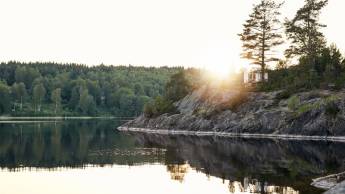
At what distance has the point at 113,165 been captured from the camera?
6519 cm

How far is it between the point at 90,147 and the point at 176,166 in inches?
1210

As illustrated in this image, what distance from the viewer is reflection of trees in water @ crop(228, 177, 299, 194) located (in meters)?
43.6

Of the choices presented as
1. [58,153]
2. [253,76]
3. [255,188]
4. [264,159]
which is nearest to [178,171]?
[264,159]

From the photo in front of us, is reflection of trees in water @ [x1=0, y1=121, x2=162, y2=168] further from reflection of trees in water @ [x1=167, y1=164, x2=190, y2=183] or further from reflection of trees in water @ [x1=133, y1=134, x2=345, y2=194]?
reflection of trees in water @ [x1=167, y1=164, x2=190, y2=183]

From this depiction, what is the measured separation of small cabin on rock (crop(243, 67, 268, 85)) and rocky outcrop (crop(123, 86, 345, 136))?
7.72 meters

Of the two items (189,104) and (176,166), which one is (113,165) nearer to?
(176,166)

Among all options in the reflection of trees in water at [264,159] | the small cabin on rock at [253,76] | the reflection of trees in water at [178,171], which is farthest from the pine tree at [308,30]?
the reflection of trees in water at [178,171]

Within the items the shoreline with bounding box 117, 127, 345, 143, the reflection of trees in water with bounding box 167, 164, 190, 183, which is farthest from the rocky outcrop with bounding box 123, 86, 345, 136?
the reflection of trees in water with bounding box 167, 164, 190, 183

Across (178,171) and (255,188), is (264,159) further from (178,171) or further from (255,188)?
(255,188)

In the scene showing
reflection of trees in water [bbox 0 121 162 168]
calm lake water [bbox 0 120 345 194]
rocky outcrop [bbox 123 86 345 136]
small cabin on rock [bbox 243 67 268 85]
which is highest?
small cabin on rock [bbox 243 67 268 85]

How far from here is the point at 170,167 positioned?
62.1 meters

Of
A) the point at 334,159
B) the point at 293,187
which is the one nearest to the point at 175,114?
the point at 334,159

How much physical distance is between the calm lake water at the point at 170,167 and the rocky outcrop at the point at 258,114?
395 inches

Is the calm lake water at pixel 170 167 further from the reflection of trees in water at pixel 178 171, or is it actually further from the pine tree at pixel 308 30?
the pine tree at pixel 308 30
